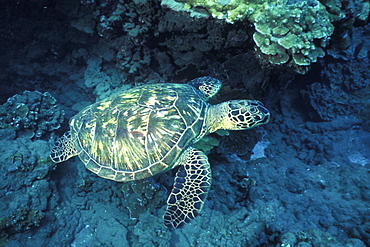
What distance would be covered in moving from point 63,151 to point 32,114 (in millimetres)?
1490

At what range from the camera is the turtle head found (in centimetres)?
271

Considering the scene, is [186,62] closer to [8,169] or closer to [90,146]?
[90,146]

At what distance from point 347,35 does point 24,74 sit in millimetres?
7870

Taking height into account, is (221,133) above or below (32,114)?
above

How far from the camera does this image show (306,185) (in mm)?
3090

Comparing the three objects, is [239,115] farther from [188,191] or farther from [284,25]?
[284,25]

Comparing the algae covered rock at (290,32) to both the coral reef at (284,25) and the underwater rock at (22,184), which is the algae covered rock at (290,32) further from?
the underwater rock at (22,184)

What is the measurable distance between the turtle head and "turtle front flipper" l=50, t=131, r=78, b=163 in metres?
2.49

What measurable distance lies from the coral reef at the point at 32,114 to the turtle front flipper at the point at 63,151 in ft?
3.16

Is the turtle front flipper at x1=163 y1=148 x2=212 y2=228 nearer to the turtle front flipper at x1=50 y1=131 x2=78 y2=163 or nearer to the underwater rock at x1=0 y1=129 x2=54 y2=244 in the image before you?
the turtle front flipper at x1=50 y1=131 x2=78 y2=163

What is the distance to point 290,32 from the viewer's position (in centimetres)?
303

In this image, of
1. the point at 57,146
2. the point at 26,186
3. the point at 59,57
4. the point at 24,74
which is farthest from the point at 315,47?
the point at 24,74

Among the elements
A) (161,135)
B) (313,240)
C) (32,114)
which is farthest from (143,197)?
(32,114)

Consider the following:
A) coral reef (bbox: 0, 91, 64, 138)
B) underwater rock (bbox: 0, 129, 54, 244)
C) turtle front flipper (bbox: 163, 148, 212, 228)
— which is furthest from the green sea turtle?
coral reef (bbox: 0, 91, 64, 138)
